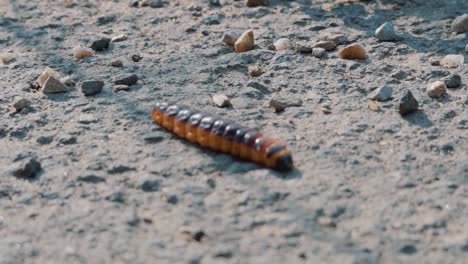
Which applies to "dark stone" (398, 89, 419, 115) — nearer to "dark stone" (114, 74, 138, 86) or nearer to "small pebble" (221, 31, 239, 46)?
"small pebble" (221, 31, 239, 46)

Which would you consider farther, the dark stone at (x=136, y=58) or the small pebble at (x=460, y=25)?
the small pebble at (x=460, y=25)

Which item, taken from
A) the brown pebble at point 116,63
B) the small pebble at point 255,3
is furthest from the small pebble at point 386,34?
the brown pebble at point 116,63

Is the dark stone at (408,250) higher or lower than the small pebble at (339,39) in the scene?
lower

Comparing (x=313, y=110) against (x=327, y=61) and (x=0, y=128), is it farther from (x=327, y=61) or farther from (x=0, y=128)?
(x=0, y=128)

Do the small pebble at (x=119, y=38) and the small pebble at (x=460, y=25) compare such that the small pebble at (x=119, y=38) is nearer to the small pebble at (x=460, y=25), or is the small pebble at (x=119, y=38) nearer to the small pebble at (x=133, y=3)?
the small pebble at (x=133, y=3)

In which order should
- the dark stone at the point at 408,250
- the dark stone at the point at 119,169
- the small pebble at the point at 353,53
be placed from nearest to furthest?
the dark stone at the point at 408,250
the dark stone at the point at 119,169
the small pebble at the point at 353,53

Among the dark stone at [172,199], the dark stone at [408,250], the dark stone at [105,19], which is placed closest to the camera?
the dark stone at [408,250]

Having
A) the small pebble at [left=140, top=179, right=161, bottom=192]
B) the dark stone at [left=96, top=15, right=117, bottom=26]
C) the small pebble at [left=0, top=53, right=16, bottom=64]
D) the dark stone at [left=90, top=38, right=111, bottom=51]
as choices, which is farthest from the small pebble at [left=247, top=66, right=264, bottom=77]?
the small pebble at [left=0, top=53, right=16, bottom=64]
